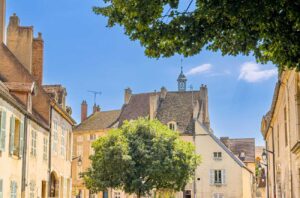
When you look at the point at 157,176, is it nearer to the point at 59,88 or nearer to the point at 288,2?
the point at 59,88

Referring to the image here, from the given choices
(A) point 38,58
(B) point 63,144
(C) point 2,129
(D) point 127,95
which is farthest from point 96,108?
(C) point 2,129

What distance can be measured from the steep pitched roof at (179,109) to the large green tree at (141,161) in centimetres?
1590

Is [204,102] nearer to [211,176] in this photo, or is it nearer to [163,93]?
[163,93]

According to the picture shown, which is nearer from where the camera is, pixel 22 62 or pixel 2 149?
pixel 2 149

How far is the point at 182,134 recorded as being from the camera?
208 ft

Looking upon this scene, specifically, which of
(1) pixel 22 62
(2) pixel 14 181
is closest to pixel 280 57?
(2) pixel 14 181

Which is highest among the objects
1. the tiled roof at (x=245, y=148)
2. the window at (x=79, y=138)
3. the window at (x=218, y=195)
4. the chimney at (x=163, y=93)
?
the chimney at (x=163, y=93)

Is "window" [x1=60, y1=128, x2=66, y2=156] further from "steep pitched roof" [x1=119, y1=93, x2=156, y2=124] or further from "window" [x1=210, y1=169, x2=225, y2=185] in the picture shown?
"steep pitched roof" [x1=119, y1=93, x2=156, y2=124]

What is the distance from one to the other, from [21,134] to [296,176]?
1105 cm

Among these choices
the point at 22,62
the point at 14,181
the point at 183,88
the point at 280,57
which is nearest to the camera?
the point at 280,57

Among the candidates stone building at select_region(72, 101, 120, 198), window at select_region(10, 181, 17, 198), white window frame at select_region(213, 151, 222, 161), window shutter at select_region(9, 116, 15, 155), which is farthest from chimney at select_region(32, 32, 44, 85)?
stone building at select_region(72, 101, 120, 198)

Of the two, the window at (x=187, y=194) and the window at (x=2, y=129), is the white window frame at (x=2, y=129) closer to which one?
the window at (x=2, y=129)

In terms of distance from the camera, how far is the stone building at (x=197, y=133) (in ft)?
197

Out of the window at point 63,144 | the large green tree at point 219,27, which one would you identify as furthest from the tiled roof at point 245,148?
the large green tree at point 219,27
